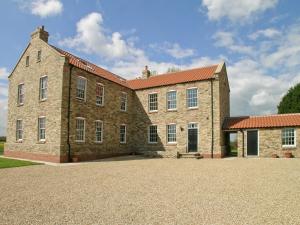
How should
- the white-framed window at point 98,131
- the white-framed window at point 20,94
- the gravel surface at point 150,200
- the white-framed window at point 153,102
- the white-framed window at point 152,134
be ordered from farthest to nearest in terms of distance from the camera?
the white-framed window at point 153,102 → the white-framed window at point 152,134 → the white-framed window at point 20,94 → the white-framed window at point 98,131 → the gravel surface at point 150,200

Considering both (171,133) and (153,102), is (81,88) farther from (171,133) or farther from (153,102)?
(171,133)

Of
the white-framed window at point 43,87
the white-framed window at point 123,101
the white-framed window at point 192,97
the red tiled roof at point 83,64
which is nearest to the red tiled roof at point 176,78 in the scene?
the white-framed window at point 192,97

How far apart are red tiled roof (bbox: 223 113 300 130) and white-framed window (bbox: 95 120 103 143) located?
38.6ft

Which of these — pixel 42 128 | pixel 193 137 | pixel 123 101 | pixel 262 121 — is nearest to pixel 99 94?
pixel 123 101

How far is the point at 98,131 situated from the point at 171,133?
7.68 metres

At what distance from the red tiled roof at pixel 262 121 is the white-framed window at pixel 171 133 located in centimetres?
506

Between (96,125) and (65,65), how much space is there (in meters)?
6.06

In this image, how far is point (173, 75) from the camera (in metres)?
30.4

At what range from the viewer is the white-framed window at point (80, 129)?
2177cm

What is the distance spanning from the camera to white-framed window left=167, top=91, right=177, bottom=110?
1086 inches

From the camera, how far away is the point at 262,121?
25078 mm

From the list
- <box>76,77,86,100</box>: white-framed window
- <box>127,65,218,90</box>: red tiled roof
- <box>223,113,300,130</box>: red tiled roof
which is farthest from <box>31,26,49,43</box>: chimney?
<box>223,113,300,130</box>: red tiled roof

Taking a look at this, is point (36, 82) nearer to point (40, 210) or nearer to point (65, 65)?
point (65, 65)

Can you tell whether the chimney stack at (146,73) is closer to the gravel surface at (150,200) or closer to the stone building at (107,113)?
the stone building at (107,113)
